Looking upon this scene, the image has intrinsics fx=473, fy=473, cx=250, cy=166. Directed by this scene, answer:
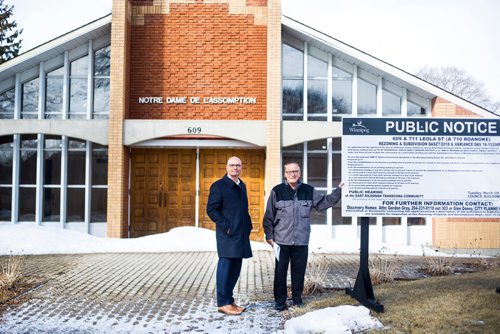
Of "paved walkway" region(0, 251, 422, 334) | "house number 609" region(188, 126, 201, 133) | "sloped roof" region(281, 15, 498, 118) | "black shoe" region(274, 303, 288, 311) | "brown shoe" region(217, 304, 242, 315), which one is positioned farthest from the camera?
"sloped roof" region(281, 15, 498, 118)

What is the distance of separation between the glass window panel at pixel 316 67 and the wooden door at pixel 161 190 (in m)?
4.24

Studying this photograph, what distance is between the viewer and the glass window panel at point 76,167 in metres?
14.0

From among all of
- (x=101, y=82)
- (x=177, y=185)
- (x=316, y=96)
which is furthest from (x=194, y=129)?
(x=316, y=96)

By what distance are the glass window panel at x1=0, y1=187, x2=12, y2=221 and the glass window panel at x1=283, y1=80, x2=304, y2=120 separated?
854 cm

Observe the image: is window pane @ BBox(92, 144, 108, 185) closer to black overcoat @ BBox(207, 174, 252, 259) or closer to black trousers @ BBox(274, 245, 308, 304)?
black overcoat @ BBox(207, 174, 252, 259)

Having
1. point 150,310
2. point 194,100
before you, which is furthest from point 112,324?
point 194,100

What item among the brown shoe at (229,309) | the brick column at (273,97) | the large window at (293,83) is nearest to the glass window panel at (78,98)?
the brick column at (273,97)

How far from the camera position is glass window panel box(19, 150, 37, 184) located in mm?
14000

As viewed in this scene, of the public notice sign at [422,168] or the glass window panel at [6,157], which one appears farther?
the glass window panel at [6,157]

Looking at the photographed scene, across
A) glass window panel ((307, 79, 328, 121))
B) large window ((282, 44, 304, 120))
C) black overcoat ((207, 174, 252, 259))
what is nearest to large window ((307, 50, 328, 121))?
glass window panel ((307, 79, 328, 121))

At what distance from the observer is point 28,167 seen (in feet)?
46.0

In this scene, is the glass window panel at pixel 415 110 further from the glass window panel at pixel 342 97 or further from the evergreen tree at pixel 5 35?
the evergreen tree at pixel 5 35

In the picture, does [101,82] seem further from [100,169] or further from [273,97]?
[273,97]

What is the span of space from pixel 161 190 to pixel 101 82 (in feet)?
12.3
